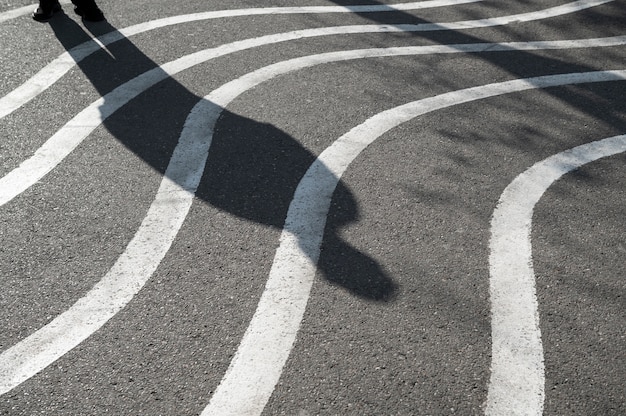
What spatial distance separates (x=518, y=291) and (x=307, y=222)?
4.72 feet

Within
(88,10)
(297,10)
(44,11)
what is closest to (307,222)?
(88,10)

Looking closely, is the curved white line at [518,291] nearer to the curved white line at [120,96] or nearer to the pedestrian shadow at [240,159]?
the pedestrian shadow at [240,159]

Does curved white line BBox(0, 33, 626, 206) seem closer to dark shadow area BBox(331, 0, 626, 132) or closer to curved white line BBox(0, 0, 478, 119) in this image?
dark shadow area BBox(331, 0, 626, 132)

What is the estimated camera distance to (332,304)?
14.4ft

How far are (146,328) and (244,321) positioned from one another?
0.53 m

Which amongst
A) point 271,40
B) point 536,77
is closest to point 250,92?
point 271,40

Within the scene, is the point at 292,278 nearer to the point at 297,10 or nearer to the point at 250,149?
the point at 250,149

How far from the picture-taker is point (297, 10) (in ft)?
30.6

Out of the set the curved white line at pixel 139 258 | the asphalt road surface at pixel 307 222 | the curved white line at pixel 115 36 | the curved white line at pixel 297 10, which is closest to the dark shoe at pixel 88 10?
the asphalt road surface at pixel 307 222

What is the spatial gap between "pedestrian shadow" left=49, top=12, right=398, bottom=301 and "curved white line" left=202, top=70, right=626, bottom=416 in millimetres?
91

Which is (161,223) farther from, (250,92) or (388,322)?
(250,92)

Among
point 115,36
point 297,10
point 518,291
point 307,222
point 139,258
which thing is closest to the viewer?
point 518,291

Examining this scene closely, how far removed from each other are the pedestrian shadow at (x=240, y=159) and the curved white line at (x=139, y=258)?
4.1 inches

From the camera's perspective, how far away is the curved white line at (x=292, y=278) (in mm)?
3791
